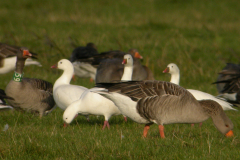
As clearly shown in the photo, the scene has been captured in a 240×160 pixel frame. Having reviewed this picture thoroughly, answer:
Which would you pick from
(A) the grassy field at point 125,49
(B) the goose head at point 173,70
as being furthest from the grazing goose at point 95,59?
(B) the goose head at point 173,70

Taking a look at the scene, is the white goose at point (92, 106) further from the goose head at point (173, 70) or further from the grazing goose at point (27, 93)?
the goose head at point (173, 70)

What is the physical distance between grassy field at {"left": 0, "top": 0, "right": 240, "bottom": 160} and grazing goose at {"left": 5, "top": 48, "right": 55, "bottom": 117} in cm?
28

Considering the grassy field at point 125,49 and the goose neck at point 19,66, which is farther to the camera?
the goose neck at point 19,66

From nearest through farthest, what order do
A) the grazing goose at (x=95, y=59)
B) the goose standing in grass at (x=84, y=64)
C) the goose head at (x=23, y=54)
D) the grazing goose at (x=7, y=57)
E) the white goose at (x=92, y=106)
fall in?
the white goose at (x=92, y=106), the goose head at (x=23, y=54), the grazing goose at (x=7, y=57), the grazing goose at (x=95, y=59), the goose standing in grass at (x=84, y=64)

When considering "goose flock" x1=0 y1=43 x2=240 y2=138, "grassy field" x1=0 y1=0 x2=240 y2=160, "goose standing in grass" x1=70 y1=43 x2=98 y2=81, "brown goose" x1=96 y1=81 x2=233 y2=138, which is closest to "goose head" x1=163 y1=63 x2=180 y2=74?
"goose flock" x1=0 y1=43 x2=240 y2=138

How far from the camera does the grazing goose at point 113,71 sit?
34.3 ft

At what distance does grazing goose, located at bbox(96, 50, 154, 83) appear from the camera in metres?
10.5

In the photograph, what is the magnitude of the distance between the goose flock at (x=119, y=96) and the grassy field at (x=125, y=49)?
0.31m

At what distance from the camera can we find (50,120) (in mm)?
7406

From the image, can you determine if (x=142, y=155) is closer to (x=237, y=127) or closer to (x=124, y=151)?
(x=124, y=151)

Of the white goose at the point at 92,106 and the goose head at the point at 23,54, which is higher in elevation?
the goose head at the point at 23,54

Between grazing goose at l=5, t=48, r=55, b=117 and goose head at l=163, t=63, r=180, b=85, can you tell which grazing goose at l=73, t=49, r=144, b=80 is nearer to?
goose head at l=163, t=63, r=180, b=85

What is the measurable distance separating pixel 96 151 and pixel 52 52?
406 inches

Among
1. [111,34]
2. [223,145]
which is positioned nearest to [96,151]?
[223,145]
